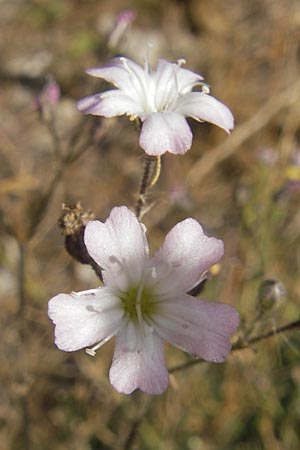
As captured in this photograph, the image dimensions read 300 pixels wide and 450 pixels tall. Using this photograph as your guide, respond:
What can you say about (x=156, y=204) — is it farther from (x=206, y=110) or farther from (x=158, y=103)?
(x=206, y=110)

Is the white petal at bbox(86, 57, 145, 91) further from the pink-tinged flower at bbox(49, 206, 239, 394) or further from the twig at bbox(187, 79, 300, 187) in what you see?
the twig at bbox(187, 79, 300, 187)

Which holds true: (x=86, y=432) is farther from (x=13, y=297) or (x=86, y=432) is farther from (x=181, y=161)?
(x=181, y=161)

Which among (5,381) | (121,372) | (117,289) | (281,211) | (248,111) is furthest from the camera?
(248,111)

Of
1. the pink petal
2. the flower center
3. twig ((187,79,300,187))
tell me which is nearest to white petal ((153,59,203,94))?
the pink petal

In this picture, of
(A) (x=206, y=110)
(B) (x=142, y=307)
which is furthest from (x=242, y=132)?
(B) (x=142, y=307)

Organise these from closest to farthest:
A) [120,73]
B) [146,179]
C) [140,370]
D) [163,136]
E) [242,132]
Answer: [140,370], [163,136], [146,179], [120,73], [242,132]

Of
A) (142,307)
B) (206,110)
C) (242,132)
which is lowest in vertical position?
(242,132)

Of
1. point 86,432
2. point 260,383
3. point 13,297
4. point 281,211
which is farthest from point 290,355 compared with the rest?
point 13,297
